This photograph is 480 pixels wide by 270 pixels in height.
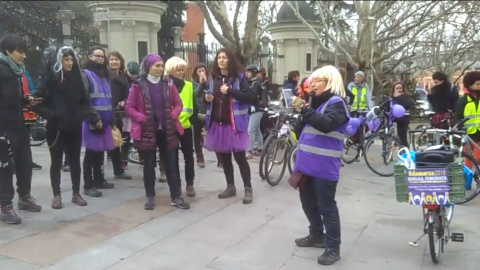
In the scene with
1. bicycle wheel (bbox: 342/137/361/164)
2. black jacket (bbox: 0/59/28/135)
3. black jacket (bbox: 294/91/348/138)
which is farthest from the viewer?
bicycle wheel (bbox: 342/137/361/164)

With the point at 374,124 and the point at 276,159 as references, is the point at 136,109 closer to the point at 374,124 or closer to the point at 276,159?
the point at 276,159

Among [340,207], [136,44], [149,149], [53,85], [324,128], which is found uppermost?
[136,44]

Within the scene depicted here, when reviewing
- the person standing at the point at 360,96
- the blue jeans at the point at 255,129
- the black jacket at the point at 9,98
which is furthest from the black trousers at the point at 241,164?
the person standing at the point at 360,96

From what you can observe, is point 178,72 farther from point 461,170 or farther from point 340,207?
point 461,170

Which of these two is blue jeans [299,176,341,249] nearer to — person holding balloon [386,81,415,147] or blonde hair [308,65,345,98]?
blonde hair [308,65,345,98]

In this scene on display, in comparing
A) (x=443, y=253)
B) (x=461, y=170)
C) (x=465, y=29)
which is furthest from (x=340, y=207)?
(x=465, y=29)

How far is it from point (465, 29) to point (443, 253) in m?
13.1

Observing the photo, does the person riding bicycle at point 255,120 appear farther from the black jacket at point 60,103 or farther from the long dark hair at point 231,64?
the black jacket at point 60,103

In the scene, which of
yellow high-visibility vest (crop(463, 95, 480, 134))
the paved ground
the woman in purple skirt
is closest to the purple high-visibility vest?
the paved ground

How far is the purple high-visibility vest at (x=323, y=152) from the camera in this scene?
379 cm

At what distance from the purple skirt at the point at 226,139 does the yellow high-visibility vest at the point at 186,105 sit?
1.52 ft

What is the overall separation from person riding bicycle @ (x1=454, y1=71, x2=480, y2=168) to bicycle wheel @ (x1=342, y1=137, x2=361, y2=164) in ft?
8.06

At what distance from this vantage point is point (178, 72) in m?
5.75

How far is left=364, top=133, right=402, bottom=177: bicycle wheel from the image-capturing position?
7.69 m
